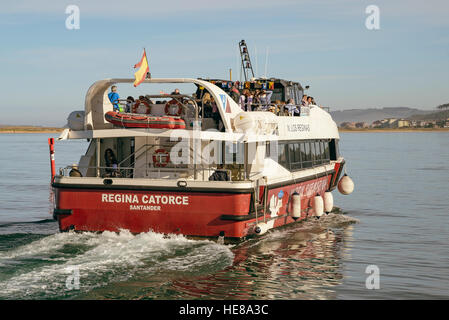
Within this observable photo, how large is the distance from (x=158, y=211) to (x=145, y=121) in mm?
2053

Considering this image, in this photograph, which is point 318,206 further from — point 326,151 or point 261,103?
point 326,151

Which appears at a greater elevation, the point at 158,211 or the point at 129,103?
the point at 129,103

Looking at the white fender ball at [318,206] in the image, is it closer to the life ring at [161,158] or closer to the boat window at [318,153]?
the boat window at [318,153]

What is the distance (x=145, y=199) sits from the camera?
45.4 feet

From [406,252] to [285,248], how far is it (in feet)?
10.5

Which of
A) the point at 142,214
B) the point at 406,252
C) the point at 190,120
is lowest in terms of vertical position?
the point at 406,252

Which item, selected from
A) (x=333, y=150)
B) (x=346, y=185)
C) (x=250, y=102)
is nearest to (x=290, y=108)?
(x=250, y=102)

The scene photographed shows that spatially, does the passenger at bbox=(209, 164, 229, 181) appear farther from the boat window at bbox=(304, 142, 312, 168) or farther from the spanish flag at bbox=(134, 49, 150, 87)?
the boat window at bbox=(304, 142, 312, 168)

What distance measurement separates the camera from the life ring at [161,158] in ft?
49.9

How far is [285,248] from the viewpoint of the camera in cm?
1520

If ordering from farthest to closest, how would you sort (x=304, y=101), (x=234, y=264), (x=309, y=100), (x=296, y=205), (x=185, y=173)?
(x=309, y=100) < (x=304, y=101) < (x=296, y=205) < (x=185, y=173) < (x=234, y=264)

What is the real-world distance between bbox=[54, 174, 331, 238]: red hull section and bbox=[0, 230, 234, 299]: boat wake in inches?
9.2
